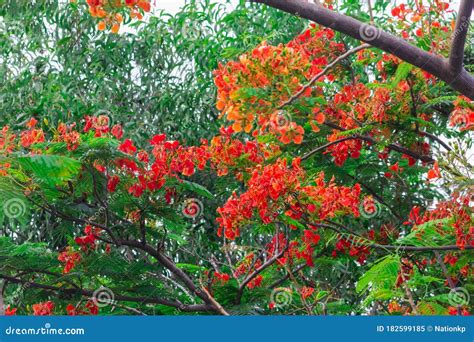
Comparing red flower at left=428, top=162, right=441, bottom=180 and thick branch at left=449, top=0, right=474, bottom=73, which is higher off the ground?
thick branch at left=449, top=0, right=474, bottom=73

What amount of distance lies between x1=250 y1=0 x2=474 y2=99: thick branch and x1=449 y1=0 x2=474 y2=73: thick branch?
0.02 metres

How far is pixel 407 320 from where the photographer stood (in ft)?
14.1

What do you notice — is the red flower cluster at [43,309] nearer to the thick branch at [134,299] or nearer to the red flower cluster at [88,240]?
the thick branch at [134,299]

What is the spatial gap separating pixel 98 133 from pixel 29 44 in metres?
3.91

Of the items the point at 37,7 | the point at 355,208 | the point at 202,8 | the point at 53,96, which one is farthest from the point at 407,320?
the point at 37,7

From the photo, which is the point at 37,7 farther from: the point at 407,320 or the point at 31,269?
the point at 407,320

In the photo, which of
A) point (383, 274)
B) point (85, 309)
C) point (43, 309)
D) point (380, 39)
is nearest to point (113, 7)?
point (380, 39)

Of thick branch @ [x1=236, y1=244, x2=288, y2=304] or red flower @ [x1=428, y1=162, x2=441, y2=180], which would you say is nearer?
red flower @ [x1=428, y1=162, x2=441, y2=180]

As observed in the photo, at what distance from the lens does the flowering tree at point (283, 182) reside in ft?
13.8

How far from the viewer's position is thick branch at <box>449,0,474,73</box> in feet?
12.6

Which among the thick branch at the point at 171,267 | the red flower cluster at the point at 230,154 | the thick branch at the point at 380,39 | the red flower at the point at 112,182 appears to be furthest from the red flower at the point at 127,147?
the thick branch at the point at 380,39

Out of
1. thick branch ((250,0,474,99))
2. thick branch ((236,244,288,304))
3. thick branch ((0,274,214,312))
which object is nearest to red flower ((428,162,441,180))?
thick branch ((250,0,474,99))

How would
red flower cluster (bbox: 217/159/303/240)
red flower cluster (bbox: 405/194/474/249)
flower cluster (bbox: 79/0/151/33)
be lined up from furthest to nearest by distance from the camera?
red flower cluster (bbox: 217/159/303/240) < red flower cluster (bbox: 405/194/474/249) < flower cluster (bbox: 79/0/151/33)

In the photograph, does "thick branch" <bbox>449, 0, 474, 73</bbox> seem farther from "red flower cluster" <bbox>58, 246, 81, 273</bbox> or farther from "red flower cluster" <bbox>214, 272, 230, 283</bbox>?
"red flower cluster" <bbox>58, 246, 81, 273</bbox>
